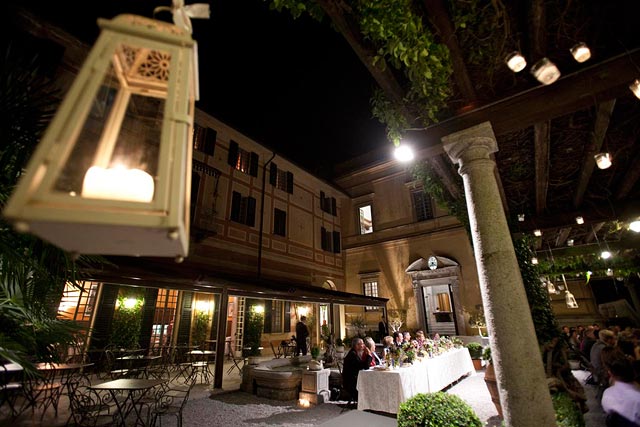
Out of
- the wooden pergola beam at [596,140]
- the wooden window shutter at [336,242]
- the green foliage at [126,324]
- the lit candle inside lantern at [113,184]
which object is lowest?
the green foliage at [126,324]

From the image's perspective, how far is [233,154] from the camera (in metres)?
13.1

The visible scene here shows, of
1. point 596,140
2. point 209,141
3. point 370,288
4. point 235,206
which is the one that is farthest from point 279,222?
point 596,140

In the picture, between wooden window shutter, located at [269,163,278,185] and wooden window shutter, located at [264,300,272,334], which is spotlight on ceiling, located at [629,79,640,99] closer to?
wooden window shutter, located at [269,163,278,185]

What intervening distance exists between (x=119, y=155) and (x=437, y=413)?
413cm

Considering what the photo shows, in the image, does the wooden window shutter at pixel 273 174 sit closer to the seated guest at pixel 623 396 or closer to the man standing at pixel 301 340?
the man standing at pixel 301 340

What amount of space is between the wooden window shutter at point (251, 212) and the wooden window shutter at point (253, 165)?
1289mm

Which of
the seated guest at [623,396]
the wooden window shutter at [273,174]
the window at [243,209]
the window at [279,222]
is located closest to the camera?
the seated guest at [623,396]

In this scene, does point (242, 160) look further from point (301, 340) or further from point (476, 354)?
point (476, 354)

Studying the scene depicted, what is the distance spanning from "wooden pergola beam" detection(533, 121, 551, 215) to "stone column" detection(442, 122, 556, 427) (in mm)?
1232

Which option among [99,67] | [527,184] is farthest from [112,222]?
[527,184]

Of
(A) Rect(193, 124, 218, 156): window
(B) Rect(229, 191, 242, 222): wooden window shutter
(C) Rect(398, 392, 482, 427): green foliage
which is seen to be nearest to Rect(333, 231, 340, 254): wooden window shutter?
(B) Rect(229, 191, 242, 222): wooden window shutter

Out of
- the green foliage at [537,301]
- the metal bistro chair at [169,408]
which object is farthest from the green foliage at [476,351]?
the metal bistro chair at [169,408]

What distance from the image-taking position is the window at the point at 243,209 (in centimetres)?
1282

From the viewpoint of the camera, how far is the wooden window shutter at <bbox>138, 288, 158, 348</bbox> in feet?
36.7
